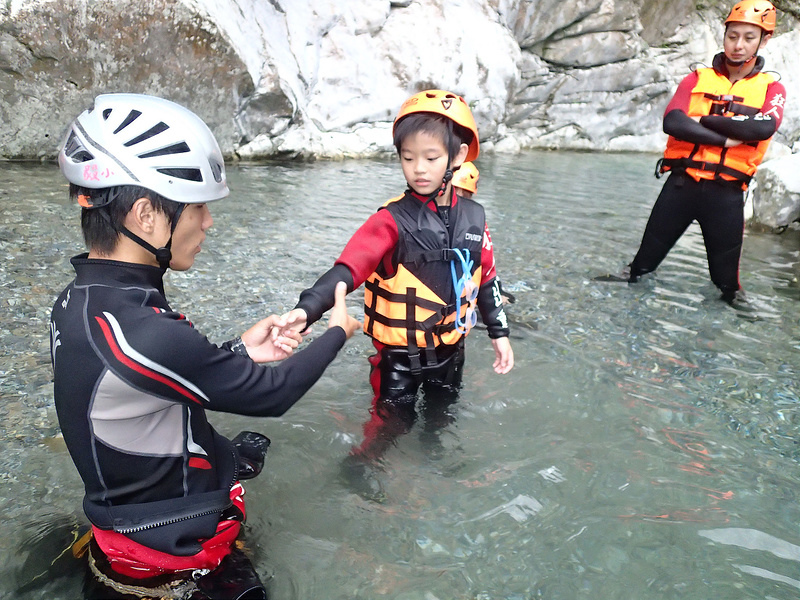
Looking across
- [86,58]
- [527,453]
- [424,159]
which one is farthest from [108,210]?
[86,58]

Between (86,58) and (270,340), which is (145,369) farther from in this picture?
(86,58)

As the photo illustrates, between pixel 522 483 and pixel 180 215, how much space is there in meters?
1.94

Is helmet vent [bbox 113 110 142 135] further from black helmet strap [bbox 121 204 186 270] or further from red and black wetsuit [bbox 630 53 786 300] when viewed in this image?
red and black wetsuit [bbox 630 53 786 300]

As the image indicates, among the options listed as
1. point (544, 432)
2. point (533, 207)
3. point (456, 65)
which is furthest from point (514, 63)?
point (544, 432)

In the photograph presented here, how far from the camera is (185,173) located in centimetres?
191

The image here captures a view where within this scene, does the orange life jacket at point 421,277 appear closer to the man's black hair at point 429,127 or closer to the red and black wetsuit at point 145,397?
the man's black hair at point 429,127

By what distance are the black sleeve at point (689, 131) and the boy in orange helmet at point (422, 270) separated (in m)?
2.73

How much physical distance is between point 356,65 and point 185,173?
13.7 m

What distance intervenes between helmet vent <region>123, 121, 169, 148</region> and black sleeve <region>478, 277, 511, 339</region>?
1.85 meters

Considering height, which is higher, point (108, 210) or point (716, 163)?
point (716, 163)

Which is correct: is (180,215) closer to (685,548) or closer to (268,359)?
(268,359)

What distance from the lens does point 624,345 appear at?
15.0 ft

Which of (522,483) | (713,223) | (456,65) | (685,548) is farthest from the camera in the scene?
(456,65)

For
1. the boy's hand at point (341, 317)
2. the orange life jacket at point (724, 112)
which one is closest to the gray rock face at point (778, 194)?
the orange life jacket at point (724, 112)
